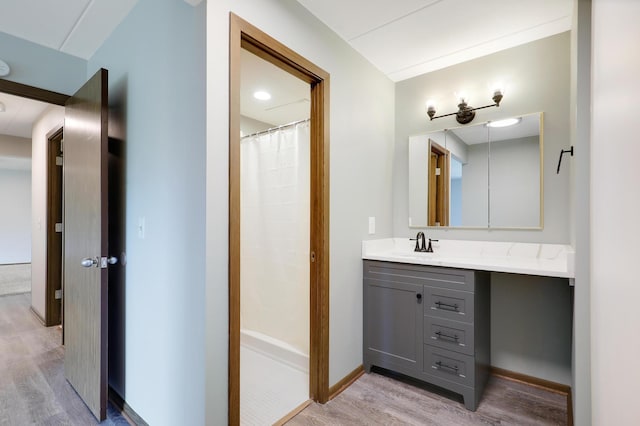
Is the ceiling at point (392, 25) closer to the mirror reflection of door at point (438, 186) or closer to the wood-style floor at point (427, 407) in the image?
the mirror reflection of door at point (438, 186)

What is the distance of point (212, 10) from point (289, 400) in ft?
7.40

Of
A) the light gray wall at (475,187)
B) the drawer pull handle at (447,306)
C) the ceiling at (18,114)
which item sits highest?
the ceiling at (18,114)

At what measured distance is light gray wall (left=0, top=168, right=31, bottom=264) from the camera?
7.42 m

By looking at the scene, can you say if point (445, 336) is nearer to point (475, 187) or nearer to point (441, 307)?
point (441, 307)

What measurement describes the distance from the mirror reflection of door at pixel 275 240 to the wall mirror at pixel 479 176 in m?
1.01

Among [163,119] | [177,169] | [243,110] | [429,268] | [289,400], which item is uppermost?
[243,110]

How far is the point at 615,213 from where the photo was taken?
863 millimetres

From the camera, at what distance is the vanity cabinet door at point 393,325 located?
2.07 meters

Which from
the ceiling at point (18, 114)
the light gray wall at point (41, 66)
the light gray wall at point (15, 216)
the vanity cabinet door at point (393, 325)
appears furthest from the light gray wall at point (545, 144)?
the light gray wall at point (15, 216)

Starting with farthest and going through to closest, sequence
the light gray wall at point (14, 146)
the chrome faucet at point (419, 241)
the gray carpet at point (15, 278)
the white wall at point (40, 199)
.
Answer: the gray carpet at point (15, 278)
the light gray wall at point (14, 146)
the white wall at point (40, 199)
the chrome faucet at point (419, 241)

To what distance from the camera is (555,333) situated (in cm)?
208

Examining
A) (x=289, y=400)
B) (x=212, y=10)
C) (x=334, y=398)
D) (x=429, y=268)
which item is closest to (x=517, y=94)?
(x=429, y=268)

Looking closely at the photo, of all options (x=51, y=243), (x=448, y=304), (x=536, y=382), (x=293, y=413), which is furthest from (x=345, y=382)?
(x=51, y=243)

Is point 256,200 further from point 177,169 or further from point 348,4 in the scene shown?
point 348,4
